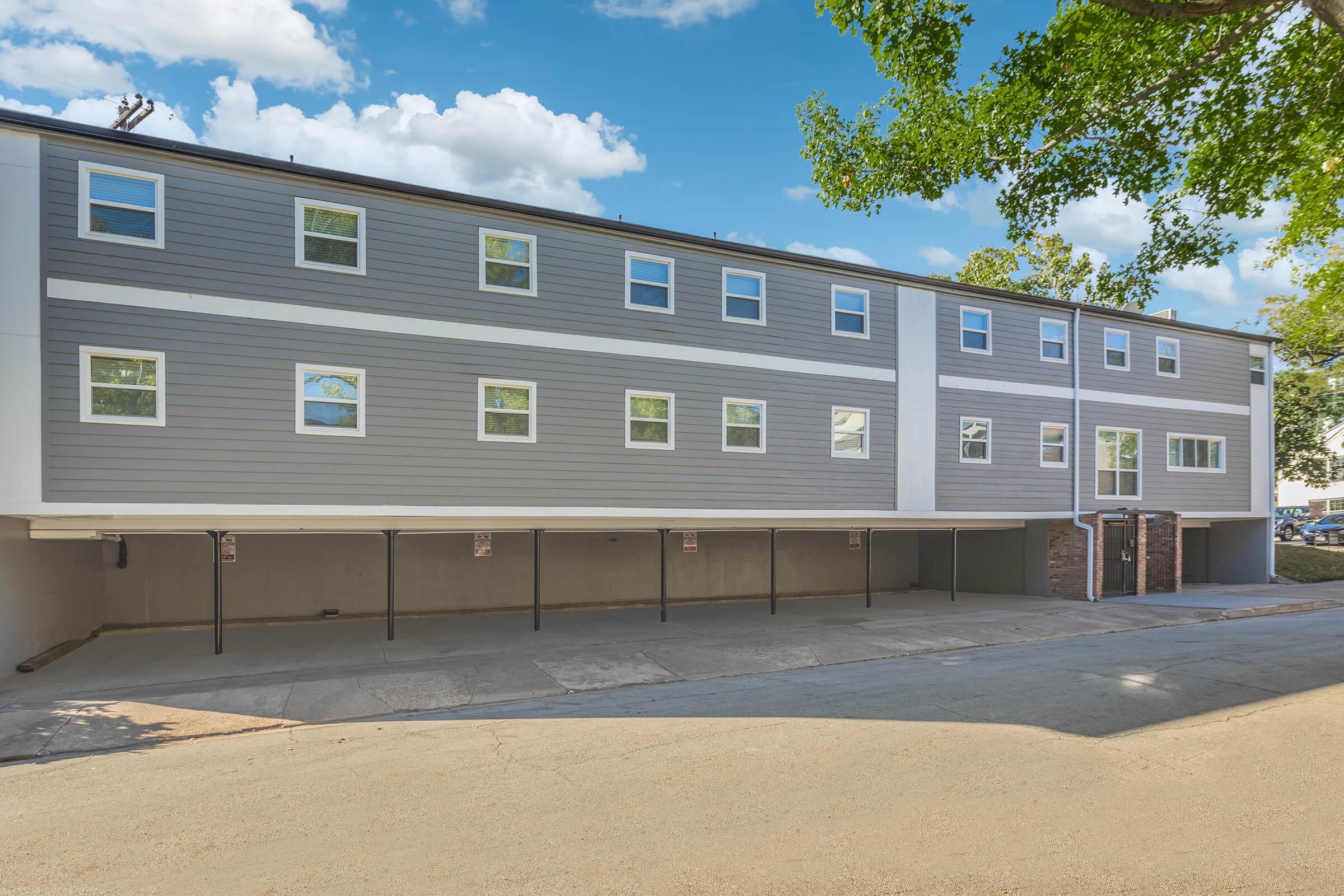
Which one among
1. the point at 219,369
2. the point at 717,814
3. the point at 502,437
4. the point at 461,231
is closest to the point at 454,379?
the point at 502,437

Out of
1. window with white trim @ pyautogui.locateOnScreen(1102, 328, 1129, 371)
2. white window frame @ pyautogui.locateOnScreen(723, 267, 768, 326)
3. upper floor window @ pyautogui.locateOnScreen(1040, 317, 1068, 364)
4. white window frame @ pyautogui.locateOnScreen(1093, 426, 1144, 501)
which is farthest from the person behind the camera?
window with white trim @ pyautogui.locateOnScreen(1102, 328, 1129, 371)

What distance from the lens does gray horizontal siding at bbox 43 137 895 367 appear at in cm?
1222

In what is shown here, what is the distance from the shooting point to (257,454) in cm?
1290

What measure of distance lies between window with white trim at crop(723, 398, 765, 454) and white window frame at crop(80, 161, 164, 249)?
35.3 feet

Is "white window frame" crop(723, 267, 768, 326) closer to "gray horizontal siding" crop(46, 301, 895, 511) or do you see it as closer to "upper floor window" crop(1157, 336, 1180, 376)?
"gray horizontal siding" crop(46, 301, 895, 511)

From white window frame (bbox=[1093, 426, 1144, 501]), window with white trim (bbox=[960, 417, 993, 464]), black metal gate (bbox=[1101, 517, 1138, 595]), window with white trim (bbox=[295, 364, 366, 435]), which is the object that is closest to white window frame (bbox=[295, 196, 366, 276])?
window with white trim (bbox=[295, 364, 366, 435])

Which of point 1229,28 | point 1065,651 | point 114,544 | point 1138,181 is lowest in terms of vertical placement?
point 1065,651

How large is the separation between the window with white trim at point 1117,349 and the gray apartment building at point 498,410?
0.30 feet

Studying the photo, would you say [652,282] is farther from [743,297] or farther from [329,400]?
[329,400]

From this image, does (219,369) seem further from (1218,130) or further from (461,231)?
(1218,130)

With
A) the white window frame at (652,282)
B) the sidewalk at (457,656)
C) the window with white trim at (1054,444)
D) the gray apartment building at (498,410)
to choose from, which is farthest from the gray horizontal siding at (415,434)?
the window with white trim at (1054,444)

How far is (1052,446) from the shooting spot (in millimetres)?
21438

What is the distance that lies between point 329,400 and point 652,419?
625 centimetres

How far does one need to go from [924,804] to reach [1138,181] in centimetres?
898
